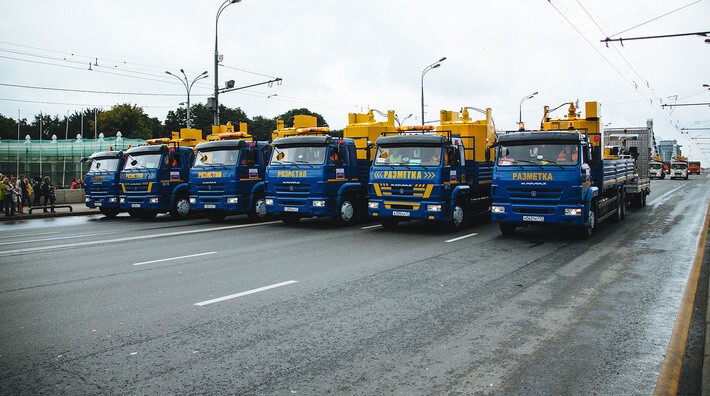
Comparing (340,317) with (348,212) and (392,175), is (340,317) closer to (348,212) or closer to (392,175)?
(392,175)

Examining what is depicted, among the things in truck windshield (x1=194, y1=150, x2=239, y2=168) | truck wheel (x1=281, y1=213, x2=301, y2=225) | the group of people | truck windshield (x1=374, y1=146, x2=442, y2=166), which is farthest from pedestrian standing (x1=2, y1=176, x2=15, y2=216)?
truck windshield (x1=374, y1=146, x2=442, y2=166)

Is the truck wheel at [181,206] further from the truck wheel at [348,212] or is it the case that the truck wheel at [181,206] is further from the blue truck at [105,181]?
the truck wheel at [348,212]

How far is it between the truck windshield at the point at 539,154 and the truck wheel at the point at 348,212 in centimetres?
505

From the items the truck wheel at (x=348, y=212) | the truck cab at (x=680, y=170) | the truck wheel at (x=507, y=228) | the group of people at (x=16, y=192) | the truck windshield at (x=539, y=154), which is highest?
the truck cab at (x=680, y=170)

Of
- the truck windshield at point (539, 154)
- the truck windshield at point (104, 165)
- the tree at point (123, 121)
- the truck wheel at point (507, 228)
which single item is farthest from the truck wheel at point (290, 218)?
the tree at point (123, 121)

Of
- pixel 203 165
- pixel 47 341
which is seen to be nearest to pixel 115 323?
pixel 47 341

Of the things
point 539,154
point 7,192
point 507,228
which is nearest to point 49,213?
point 7,192

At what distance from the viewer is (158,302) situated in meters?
7.37

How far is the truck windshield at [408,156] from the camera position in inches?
585

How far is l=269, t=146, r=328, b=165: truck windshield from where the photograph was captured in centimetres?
1652

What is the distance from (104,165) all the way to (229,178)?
6980mm

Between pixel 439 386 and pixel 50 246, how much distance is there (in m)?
11.5

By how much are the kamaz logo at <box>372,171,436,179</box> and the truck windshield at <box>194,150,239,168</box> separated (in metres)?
5.53

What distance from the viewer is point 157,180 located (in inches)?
798
